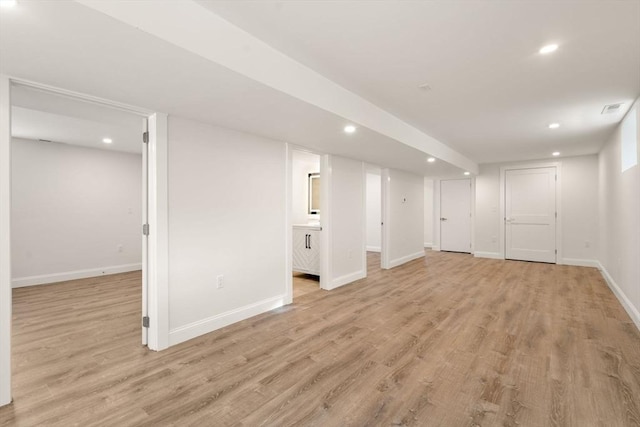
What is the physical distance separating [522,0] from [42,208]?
6811 mm

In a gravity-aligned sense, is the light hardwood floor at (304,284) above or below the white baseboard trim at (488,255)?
below

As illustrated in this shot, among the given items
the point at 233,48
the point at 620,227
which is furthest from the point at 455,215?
the point at 233,48

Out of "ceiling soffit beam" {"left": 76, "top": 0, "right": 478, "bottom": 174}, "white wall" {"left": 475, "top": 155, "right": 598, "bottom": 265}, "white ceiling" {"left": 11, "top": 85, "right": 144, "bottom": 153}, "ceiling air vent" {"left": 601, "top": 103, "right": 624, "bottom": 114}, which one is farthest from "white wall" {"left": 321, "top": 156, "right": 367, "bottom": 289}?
"white wall" {"left": 475, "top": 155, "right": 598, "bottom": 265}

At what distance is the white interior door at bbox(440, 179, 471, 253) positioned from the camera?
26.8ft

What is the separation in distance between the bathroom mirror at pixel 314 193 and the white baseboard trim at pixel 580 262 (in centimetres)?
569

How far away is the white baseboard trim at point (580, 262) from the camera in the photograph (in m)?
6.25

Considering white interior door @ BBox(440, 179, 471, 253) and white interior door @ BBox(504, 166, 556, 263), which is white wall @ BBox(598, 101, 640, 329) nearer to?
white interior door @ BBox(504, 166, 556, 263)

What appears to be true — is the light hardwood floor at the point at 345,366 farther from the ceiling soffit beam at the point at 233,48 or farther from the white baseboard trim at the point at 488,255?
the white baseboard trim at the point at 488,255

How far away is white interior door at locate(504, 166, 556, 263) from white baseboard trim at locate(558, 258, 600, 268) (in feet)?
0.65

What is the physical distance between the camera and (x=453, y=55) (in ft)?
7.36

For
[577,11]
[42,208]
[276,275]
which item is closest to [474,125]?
[577,11]

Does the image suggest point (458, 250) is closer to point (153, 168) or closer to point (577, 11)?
point (577, 11)

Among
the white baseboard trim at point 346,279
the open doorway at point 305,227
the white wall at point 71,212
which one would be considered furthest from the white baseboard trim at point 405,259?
the white wall at point 71,212

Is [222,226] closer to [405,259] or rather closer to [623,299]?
[405,259]
